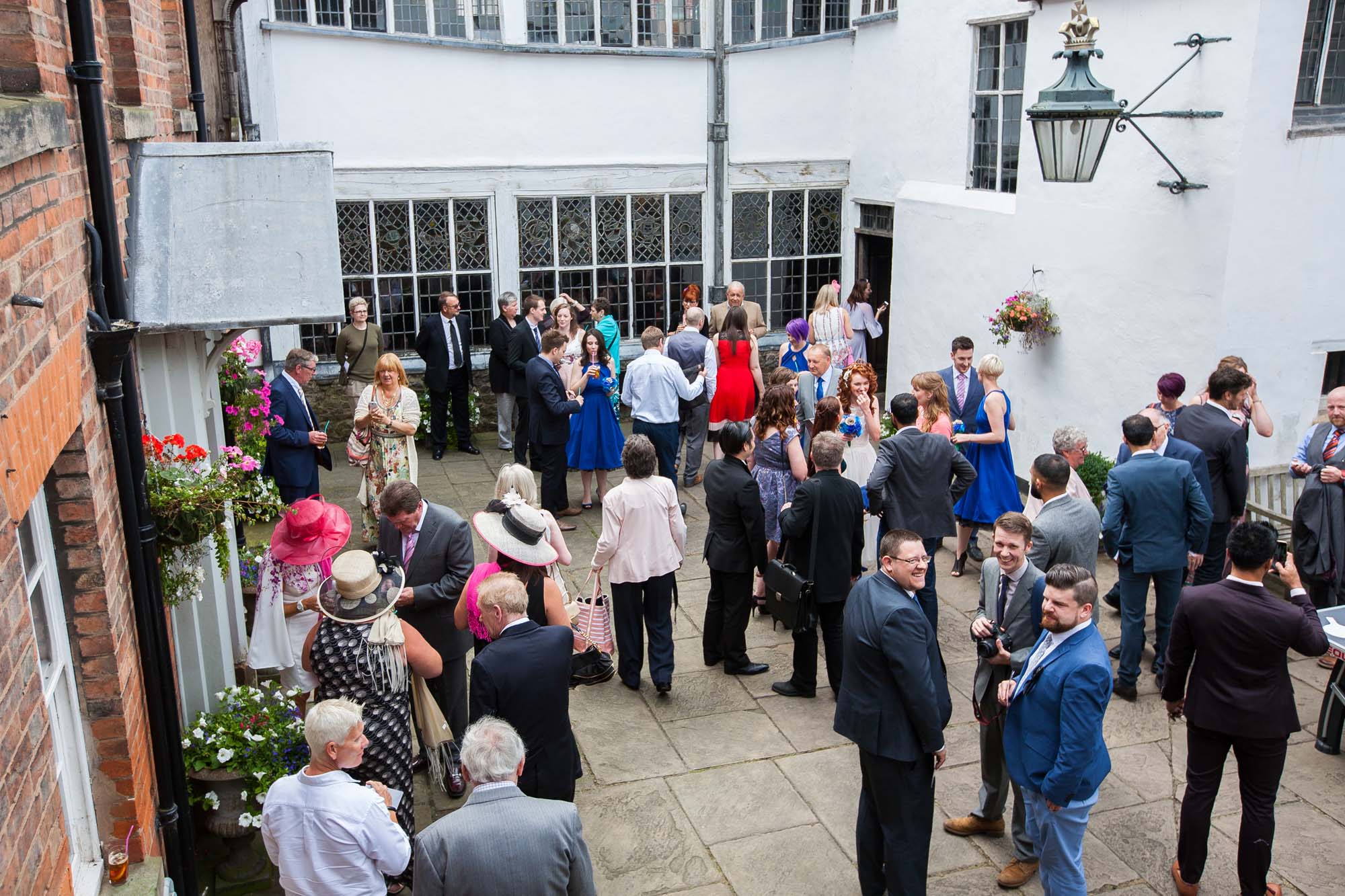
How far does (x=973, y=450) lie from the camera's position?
9.23 meters

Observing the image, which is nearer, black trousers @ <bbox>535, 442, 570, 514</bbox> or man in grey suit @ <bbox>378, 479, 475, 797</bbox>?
man in grey suit @ <bbox>378, 479, 475, 797</bbox>

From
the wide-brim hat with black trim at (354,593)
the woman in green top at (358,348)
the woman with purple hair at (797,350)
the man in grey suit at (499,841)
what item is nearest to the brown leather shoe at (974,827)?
the man in grey suit at (499,841)

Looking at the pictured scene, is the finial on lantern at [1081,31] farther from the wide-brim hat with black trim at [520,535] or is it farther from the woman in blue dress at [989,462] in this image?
the wide-brim hat with black trim at [520,535]

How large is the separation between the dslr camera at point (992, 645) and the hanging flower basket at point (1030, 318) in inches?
247

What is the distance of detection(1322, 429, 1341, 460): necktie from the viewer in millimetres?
7520

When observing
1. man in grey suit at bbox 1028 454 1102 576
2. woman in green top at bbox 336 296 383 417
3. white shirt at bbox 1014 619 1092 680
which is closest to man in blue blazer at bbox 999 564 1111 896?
white shirt at bbox 1014 619 1092 680

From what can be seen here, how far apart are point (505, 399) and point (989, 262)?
542 centimetres

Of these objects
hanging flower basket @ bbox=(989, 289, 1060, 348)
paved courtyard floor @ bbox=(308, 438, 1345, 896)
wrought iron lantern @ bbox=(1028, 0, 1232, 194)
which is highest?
wrought iron lantern @ bbox=(1028, 0, 1232, 194)

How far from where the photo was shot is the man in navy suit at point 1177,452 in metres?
7.26

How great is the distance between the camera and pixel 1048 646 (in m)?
4.95

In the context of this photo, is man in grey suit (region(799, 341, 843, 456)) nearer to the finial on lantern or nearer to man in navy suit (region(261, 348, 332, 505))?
the finial on lantern

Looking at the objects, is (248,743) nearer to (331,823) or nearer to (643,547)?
(331,823)

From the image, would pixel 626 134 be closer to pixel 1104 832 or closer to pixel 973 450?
pixel 973 450

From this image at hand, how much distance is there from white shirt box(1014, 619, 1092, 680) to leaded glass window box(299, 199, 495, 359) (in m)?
10.0
